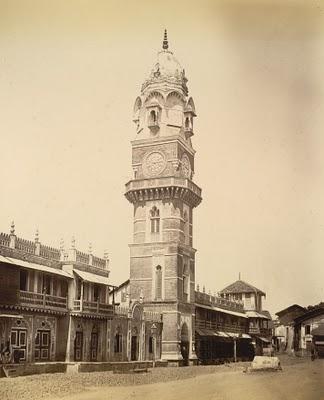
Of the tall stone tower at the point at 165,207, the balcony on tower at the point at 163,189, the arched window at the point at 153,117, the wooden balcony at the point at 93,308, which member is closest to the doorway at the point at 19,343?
the wooden balcony at the point at 93,308

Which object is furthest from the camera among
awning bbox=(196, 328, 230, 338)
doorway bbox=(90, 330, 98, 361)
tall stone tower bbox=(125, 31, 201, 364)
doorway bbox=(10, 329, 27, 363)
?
awning bbox=(196, 328, 230, 338)

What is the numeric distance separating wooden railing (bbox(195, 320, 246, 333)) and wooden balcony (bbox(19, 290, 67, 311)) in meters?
10.6

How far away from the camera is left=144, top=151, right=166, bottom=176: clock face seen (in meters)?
25.1

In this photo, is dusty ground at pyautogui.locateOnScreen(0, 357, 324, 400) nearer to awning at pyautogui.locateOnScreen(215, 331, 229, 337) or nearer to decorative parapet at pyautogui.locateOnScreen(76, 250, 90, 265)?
decorative parapet at pyautogui.locateOnScreen(76, 250, 90, 265)

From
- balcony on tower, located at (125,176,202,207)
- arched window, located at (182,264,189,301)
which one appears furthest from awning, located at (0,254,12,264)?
arched window, located at (182,264,189,301)

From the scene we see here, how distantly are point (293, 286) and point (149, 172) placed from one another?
11.5m

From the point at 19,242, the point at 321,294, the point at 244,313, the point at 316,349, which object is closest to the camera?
the point at 321,294

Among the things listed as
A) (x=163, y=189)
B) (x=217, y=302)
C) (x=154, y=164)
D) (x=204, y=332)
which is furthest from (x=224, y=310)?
(x=154, y=164)

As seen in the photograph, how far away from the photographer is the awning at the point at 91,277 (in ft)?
61.4

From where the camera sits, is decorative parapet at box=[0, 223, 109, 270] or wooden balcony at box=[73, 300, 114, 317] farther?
wooden balcony at box=[73, 300, 114, 317]

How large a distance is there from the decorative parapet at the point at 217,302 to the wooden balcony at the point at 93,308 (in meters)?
8.43

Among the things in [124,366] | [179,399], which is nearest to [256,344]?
[124,366]

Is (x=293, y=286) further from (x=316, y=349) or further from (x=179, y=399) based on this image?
(x=316, y=349)

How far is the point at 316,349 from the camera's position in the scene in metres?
27.1
